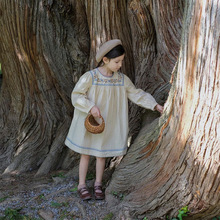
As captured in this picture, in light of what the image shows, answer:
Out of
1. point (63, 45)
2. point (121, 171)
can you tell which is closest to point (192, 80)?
point (121, 171)

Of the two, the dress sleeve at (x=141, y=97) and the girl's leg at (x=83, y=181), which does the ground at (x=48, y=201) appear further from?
the dress sleeve at (x=141, y=97)

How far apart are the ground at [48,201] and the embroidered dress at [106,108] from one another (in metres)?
0.54

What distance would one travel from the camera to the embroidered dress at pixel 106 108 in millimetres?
3600

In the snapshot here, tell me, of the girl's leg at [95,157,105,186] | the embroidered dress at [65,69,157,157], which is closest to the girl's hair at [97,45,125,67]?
the embroidered dress at [65,69,157,157]

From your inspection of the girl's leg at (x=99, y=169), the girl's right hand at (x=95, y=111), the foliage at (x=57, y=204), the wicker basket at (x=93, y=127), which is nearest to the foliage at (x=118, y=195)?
the girl's leg at (x=99, y=169)

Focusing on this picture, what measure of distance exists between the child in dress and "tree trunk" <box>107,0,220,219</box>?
331mm

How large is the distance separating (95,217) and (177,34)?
7.53ft

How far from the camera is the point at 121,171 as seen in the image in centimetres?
359

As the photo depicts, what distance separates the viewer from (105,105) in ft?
11.9

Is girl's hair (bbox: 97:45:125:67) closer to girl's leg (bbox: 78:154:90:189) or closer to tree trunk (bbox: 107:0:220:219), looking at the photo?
tree trunk (bbox: 107:0:220:219)

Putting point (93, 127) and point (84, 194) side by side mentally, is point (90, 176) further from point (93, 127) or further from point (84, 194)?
point (93, 127)

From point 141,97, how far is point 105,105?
0.40m

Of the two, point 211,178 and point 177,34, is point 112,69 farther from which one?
point 211,178

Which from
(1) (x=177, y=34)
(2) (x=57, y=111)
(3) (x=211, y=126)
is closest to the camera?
(3) (x=211, y=126)
